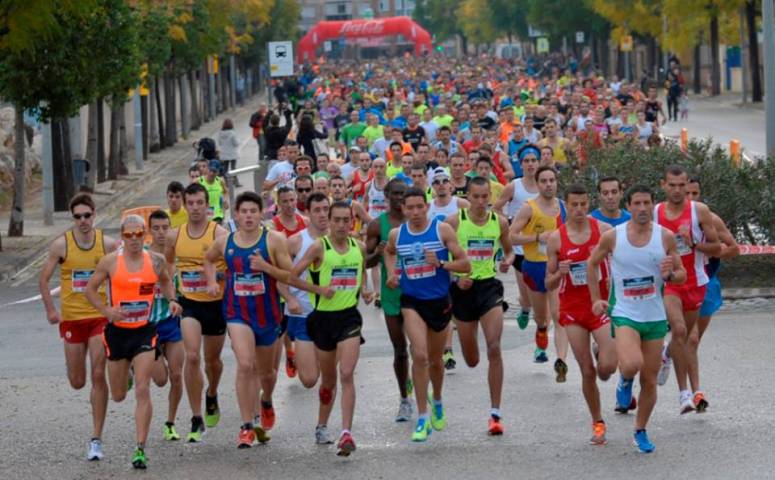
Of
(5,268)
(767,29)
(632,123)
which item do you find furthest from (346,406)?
(632,123)

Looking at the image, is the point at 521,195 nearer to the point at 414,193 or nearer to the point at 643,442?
the point at 414,193

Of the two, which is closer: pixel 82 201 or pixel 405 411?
pixel 82 201

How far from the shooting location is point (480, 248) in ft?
41.1

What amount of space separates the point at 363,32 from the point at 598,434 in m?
119

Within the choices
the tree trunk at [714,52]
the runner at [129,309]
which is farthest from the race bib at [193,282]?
the tree trunk at [714,52]

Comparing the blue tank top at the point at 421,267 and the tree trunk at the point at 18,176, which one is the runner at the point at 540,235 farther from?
the tree trunk at the point at 18,176

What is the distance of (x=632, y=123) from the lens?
1209 inches

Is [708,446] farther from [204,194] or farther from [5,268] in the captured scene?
[5,268]

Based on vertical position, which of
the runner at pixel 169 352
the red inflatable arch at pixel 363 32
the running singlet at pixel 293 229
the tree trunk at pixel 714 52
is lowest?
the runner at pixel 169 352

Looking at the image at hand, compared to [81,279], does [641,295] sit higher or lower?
lower

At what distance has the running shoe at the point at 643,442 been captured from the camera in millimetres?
10750

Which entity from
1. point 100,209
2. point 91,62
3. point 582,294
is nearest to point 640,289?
point 582,294

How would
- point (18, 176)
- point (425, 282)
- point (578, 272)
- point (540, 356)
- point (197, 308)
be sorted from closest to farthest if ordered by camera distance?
point (578, 272)
point (425, 282)
point (197, 308)
point (540, 356)
point (18, 176)

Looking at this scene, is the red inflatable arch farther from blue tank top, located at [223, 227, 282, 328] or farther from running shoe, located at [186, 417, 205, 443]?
blue tank top, located at [223, 227, 282, 328]
